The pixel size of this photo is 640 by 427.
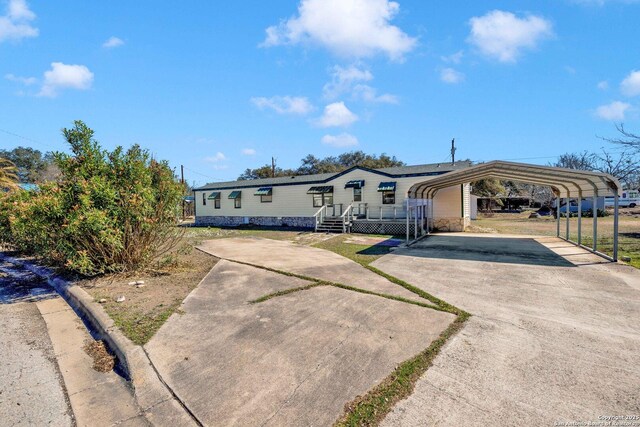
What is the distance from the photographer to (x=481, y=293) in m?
5.30

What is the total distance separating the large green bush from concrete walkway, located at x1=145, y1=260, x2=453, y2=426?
71.3 inches

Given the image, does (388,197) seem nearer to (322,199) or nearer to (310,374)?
(322,199)

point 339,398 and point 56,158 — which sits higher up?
point 56,158

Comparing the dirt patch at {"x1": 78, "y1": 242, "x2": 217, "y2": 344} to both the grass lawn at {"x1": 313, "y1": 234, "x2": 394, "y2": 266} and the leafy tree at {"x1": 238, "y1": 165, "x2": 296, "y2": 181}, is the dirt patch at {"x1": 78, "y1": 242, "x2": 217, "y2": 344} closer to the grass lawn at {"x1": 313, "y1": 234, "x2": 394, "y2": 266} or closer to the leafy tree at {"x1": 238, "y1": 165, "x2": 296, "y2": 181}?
the grass lawn at {"x1": 313, "y1": 234, "x2": 394, "y2": 266}

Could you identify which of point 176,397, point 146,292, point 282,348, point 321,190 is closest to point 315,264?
point 146,292

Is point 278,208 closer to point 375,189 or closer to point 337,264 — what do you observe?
point 375,189

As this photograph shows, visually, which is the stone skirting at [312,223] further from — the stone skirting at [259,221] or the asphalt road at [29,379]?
the asphalt road at [29,379]

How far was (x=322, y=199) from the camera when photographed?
1942cm

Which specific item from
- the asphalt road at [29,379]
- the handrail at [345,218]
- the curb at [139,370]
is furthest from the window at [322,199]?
the asphalt road at [29,379]

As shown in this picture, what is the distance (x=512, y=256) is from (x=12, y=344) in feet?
33.5

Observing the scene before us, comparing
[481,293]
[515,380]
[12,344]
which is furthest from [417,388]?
[12,344]

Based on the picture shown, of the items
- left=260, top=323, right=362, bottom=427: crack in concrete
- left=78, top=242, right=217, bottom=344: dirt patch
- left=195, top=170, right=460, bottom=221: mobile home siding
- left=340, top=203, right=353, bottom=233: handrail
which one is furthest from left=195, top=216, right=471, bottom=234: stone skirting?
left=260, top=323, right=362, bottom=427: crack in concrete

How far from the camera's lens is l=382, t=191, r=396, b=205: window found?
17020 millimetres

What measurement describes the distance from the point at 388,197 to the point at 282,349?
14.7 meters
